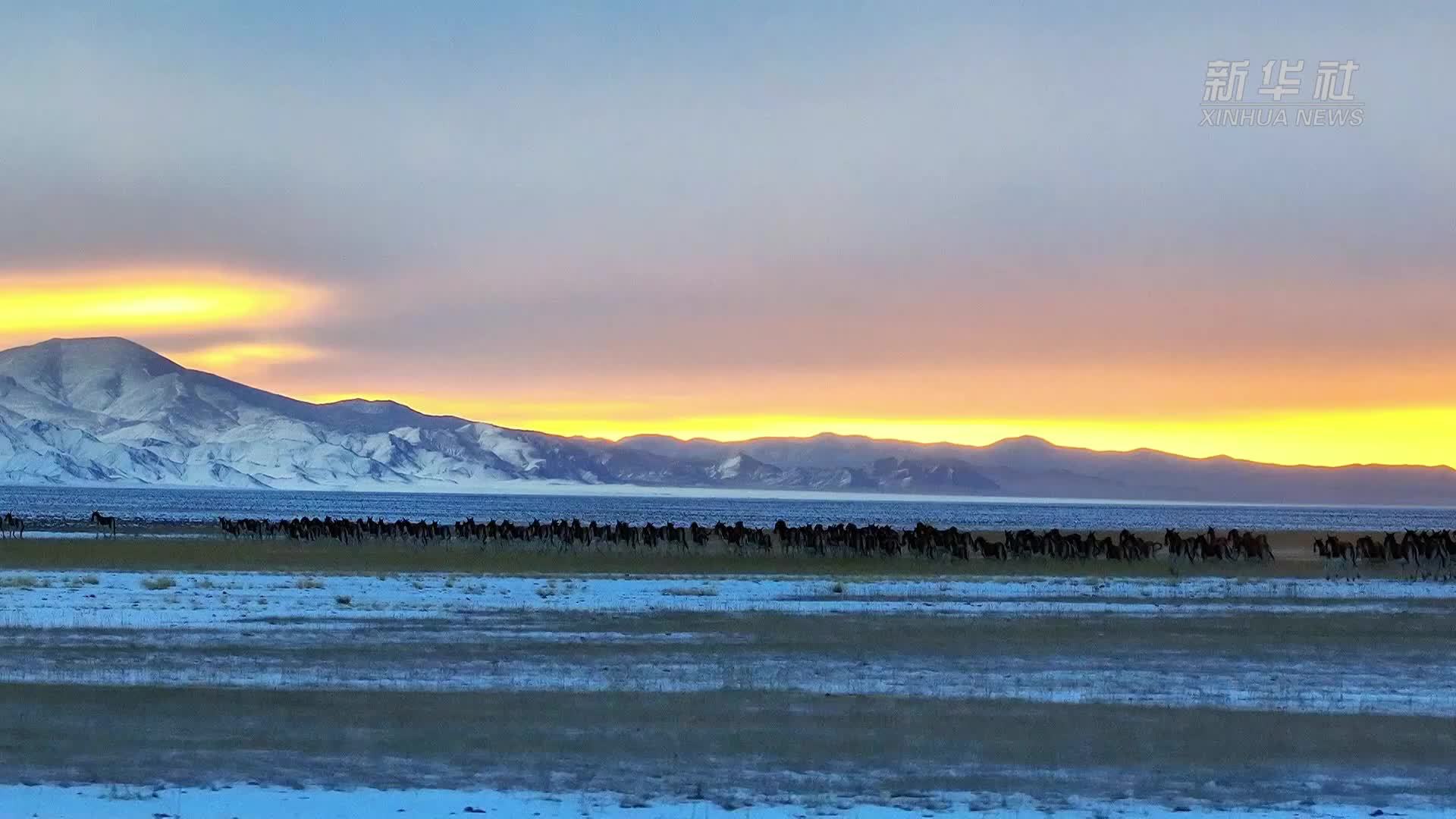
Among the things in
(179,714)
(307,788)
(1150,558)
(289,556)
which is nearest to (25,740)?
(179,714)

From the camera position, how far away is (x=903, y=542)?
5662 cm

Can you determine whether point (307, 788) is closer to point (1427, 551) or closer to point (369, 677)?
point (369, 677)

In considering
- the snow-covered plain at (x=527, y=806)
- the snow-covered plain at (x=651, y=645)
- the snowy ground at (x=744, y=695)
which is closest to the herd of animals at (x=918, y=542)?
the snow-covered plain at (x=651, y=645)

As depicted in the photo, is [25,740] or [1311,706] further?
[1311,706]

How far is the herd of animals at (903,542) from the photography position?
162 ft

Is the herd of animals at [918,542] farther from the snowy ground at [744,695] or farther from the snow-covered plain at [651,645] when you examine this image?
the snowy ground at [744,695]

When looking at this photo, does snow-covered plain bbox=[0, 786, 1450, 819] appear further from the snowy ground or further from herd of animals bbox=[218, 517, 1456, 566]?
herd of animals bbox=[218, 517, 1456, 566]

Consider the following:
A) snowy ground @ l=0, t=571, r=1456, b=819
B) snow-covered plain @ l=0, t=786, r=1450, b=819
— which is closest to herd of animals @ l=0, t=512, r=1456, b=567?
snowy ground @ l=0, t=571, r=1456, b=819

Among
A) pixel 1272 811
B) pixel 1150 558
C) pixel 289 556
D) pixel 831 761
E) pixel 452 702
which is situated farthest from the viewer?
pixel 1150 558

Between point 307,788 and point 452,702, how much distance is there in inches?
174

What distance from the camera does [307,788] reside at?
10.9 m

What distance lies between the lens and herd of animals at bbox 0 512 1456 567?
49281 mm

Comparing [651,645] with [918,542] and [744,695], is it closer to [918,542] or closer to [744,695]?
[744,695]

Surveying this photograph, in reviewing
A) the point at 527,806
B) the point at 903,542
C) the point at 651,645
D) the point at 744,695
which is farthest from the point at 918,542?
the point at 527,806
